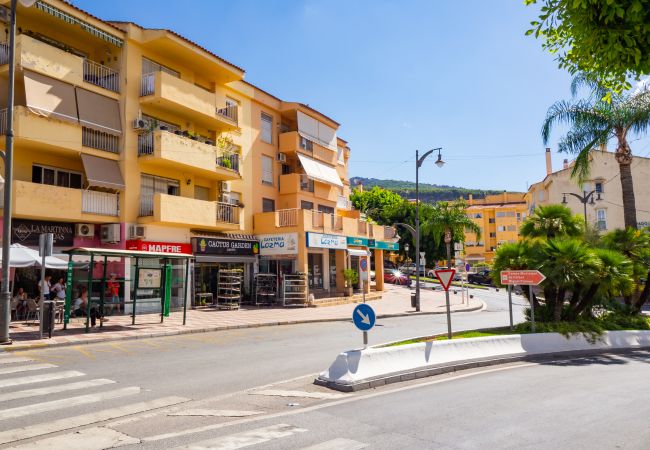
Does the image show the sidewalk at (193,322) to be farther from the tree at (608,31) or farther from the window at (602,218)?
the window at (602,218)

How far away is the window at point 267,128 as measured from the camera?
31758 mm

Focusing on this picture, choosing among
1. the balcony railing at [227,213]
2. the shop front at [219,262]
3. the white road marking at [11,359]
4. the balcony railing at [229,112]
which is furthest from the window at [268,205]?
the white road marking at [11,359]

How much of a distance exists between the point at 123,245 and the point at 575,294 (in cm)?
1752

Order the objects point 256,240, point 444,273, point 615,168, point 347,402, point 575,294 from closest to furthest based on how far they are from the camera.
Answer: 1. point 347,402
2. point 444,273
3. point 575,294
4. point 256,240
5. point 615,168

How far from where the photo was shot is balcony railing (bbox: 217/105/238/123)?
2778 centimetres

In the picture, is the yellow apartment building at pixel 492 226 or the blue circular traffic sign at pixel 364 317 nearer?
the blue circular traffic sign at pixel 364 317

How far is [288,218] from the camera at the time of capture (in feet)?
94.3

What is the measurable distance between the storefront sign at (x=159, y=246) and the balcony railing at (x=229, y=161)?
4.88 metres

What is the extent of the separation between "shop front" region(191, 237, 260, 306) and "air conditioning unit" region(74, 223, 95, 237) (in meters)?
4.78

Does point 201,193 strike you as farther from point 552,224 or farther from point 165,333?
point 552,224

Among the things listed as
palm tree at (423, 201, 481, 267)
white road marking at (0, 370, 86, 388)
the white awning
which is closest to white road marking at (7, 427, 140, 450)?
white road marking at (0, 370, 86, 388)

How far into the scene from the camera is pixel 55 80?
65.8 ft

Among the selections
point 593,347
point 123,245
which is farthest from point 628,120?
point 123,245

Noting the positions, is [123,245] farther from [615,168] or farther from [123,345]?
[615,168]
